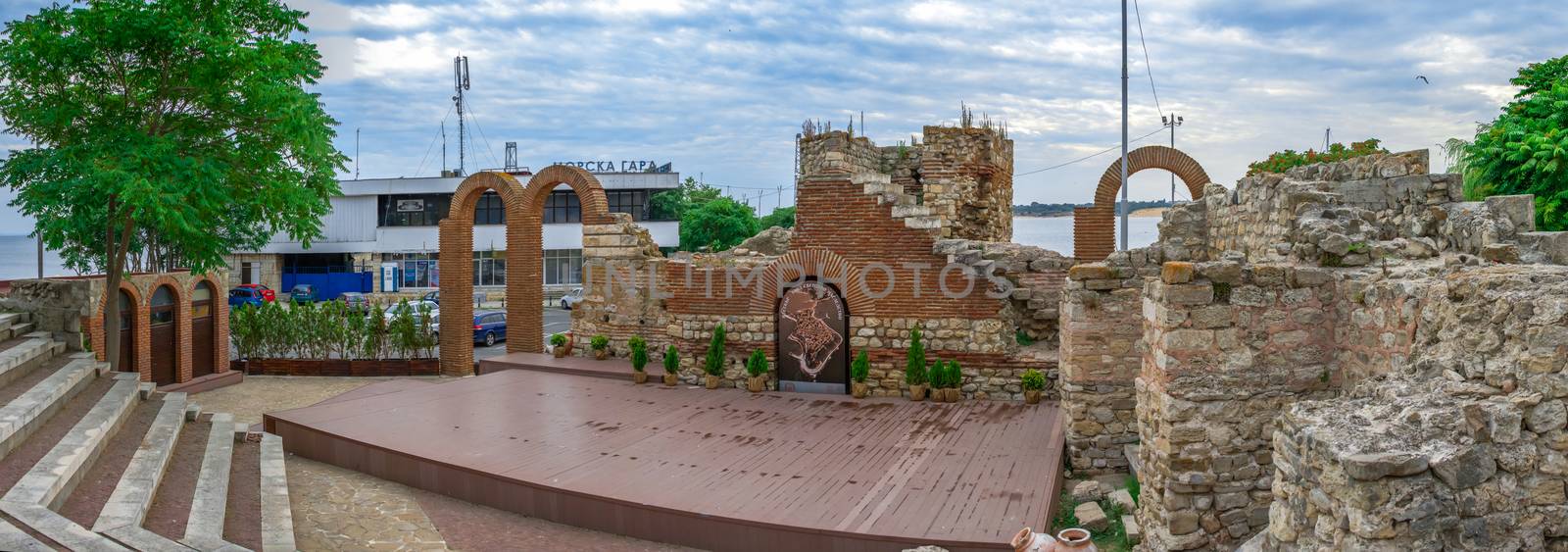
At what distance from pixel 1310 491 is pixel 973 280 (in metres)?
7.92

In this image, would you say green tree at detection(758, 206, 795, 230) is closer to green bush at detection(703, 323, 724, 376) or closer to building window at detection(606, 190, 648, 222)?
building window at detection(606, 190, 648, 222)

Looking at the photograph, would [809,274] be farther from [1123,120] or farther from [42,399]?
[42,399]

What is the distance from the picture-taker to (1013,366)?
39.0 feet

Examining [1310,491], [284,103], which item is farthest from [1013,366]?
[284,103]

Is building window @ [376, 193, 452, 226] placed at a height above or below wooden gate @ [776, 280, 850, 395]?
above

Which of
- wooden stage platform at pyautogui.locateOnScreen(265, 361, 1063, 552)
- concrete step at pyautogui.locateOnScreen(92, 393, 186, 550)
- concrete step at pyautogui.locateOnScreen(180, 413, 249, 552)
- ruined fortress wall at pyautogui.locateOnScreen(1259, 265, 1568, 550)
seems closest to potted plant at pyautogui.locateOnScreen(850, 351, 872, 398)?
wooden stage platform at pyautogui.locateOnScreen(265, 361, 1063, 552)

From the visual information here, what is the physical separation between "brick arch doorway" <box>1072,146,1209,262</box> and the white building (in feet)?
82.8

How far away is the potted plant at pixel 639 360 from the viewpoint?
13.5 metres

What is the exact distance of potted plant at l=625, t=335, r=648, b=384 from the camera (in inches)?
531

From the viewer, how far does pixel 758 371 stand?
12.8 m

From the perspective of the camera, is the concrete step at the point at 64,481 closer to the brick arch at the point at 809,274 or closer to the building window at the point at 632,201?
the brick arch at the point at 809,274

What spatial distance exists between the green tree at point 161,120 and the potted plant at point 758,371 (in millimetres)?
6697

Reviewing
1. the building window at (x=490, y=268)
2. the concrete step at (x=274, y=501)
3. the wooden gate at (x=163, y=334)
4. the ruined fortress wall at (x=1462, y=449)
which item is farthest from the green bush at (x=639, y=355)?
the building window at (x=490, y=268)

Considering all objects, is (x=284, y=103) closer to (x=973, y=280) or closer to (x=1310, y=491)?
(x=973, y=280)
